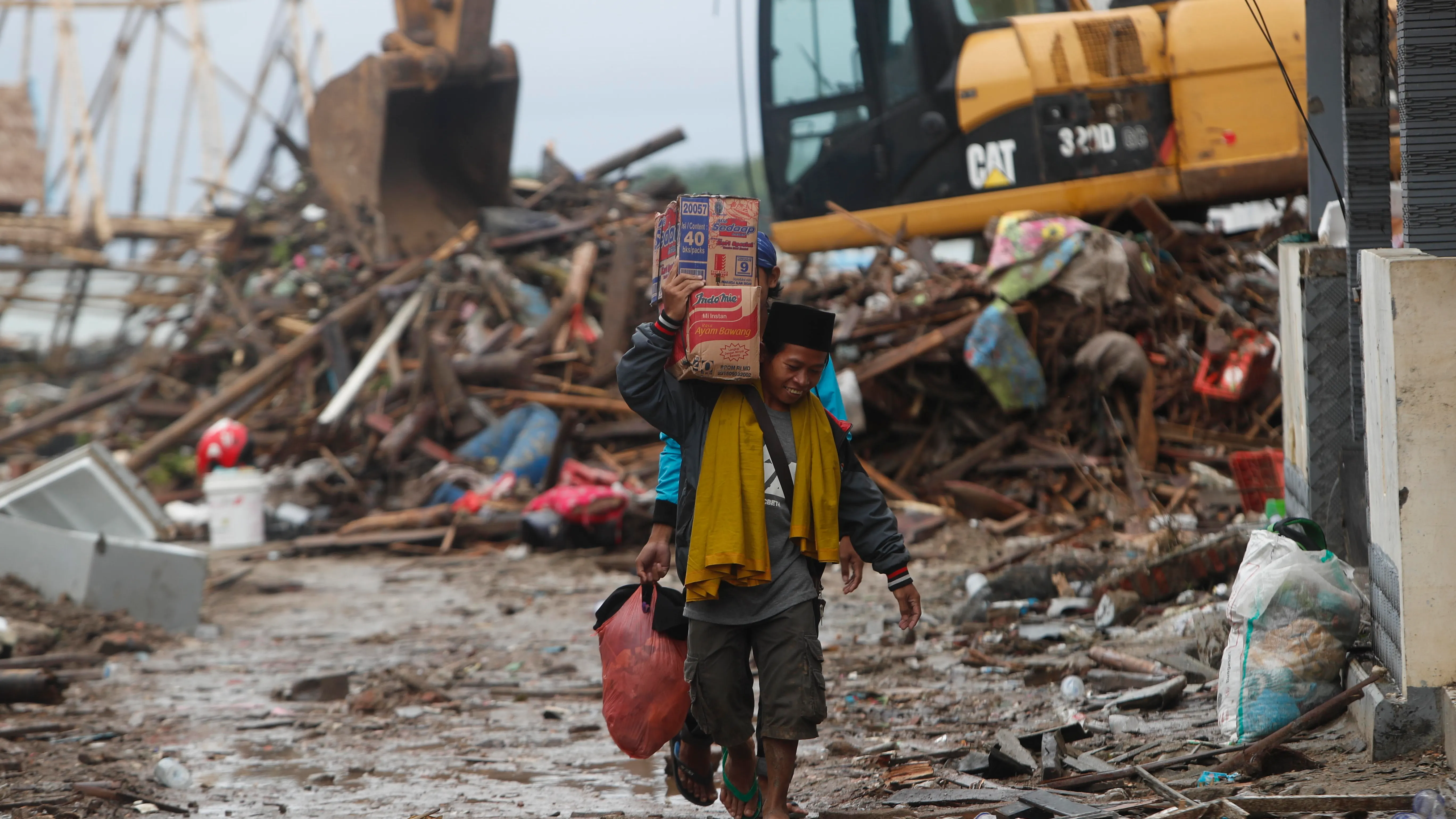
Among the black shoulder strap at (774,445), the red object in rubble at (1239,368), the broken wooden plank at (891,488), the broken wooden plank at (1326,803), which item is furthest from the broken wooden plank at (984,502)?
the broken wooden plank at (1326,803)

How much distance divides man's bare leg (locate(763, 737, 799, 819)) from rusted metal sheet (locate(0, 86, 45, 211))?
2282 cm

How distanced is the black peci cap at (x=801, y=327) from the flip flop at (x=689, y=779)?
50.0 inches

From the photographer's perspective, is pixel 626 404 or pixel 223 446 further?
pixel 223 446

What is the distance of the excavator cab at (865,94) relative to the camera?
1035cm

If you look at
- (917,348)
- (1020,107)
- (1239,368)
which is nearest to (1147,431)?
(1239,368)

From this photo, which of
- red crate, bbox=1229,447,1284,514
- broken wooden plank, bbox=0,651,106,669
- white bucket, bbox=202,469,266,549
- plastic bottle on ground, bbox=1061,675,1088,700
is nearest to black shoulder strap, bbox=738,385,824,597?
plastic bottle on ground, bbox=1061,675,1088,700

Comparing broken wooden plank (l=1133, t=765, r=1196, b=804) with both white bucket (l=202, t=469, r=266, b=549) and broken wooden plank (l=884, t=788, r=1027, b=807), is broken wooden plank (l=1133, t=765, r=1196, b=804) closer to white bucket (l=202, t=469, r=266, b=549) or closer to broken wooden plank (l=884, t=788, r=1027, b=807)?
broken wooden plank (l=884, t=788, r=1027, b=807)

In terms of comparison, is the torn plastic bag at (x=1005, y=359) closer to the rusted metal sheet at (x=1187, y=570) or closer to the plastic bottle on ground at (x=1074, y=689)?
the rusted metal sheet at (x=1187, y=570)

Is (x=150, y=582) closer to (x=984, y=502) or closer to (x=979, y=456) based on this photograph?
(x=984, y=502)

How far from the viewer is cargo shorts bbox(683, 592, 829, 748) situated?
3414 mm

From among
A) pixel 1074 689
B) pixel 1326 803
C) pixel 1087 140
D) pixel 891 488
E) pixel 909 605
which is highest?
pixel 1087 140

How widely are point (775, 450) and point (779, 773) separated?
0.88m

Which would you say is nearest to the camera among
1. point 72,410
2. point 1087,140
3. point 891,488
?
point 891,488

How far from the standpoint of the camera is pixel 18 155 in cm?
2219
